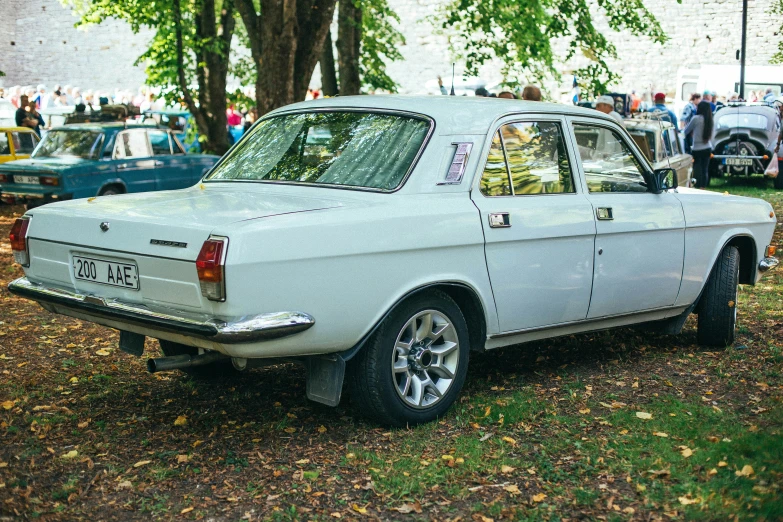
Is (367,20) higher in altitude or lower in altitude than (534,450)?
higher

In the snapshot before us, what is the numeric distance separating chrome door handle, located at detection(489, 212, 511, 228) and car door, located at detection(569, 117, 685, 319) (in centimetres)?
75

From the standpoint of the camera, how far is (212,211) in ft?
15.5

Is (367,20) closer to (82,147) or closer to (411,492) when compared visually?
(82,147)

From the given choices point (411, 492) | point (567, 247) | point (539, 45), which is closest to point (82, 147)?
point (539, 45)

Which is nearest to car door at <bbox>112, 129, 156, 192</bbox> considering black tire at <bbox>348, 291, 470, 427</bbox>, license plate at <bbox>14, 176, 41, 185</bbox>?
license plate at <bbox>14, 176, 41, 185</bbox>

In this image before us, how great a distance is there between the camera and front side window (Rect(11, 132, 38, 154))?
61.0 feet

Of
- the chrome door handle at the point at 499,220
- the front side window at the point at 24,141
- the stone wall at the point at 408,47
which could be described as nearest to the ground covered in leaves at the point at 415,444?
the chrome door handle at the point at 499,220

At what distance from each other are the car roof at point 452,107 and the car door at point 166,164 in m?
10.6

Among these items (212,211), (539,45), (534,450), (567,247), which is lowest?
(534,450)

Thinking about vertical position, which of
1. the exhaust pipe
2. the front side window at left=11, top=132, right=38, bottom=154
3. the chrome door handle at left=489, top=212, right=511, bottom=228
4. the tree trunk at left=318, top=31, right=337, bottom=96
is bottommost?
the exhaust pipe

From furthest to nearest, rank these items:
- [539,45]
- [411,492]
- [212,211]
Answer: [539,45] → [212,211] → [411,492]

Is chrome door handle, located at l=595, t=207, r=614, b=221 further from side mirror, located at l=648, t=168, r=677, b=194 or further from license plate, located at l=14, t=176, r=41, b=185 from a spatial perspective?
license plate, located at l=14, t=176, r=41, b=185

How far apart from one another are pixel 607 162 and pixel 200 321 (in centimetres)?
294

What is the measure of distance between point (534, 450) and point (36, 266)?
2664 millimetres
